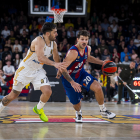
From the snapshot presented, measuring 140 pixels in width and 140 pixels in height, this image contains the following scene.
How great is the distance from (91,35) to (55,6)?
16.8 feet

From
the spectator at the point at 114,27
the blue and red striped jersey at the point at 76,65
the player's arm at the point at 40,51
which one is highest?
the spectator at the point at 114,27

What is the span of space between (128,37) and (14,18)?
672cm

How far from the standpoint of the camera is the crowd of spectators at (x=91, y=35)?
12305 mm

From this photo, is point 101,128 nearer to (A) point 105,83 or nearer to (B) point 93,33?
(A) point 105,83

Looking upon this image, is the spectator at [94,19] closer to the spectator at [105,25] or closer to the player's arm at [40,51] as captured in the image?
the spectator at [105,25]

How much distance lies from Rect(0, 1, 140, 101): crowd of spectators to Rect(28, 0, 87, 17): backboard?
2713 millimetres

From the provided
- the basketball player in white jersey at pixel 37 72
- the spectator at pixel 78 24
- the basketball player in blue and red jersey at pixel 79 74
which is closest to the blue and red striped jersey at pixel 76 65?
the basketball player in blue and red jersey at pixel 79 74

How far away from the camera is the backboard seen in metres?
9.54

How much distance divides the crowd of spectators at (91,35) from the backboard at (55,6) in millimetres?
2713

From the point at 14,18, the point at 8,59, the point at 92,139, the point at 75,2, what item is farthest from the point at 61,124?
the point at 14,18

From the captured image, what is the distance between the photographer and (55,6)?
952 centimetres

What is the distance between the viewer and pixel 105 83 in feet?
35.9

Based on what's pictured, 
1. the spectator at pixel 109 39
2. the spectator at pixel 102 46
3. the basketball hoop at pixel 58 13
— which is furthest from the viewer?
the spectator at pixel 109 39

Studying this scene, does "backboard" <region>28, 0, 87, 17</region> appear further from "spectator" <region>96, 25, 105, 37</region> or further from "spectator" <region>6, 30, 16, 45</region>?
"spectator" <region>96, 25, 105, 37</region>
